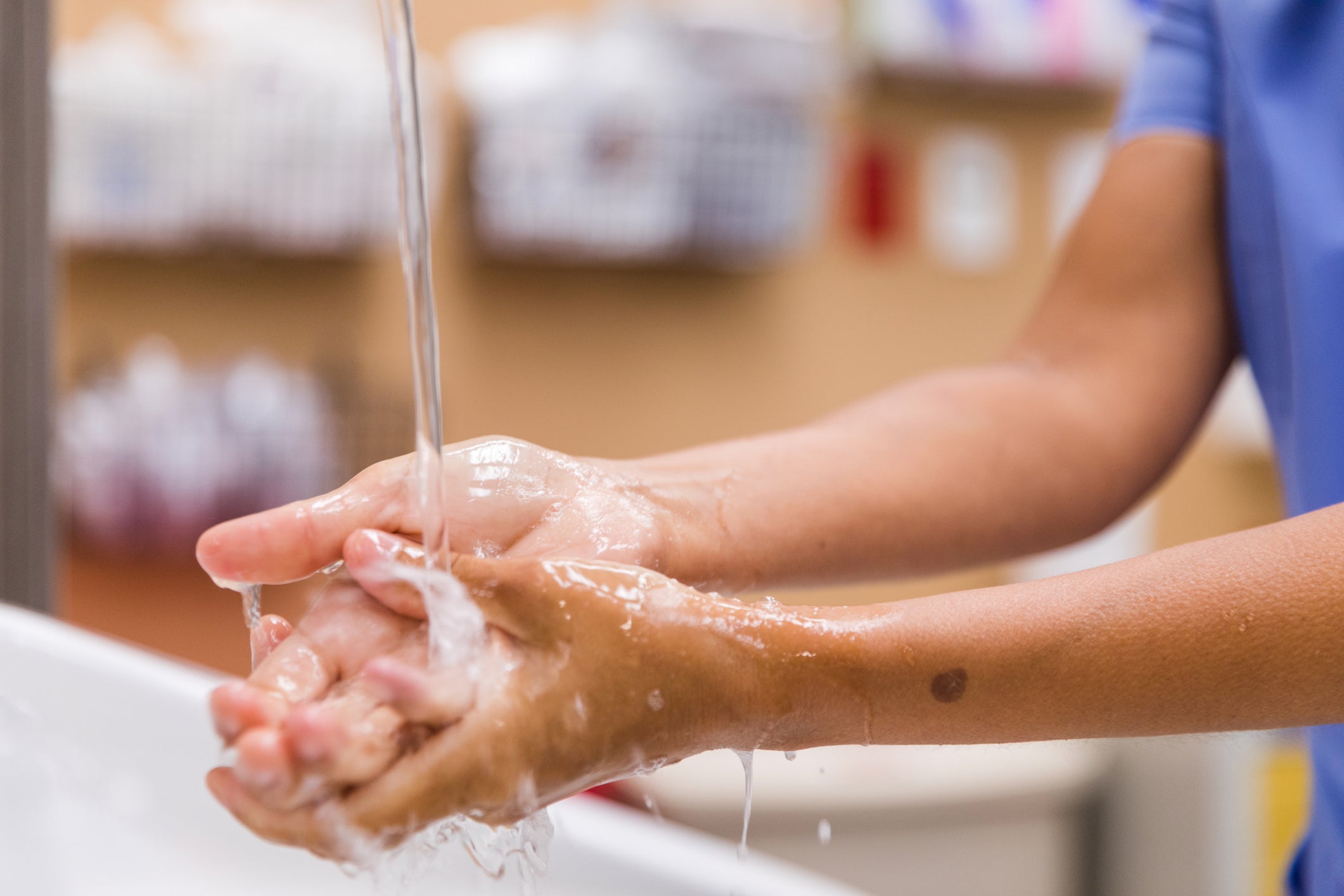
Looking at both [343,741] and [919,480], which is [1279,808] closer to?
[919,480]

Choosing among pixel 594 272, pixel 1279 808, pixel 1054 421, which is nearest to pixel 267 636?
pixel 1054 421

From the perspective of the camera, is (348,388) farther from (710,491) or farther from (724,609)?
(724,609)

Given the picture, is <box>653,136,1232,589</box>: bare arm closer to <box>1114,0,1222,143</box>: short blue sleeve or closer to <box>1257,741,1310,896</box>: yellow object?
<box>1114,0,1222,143</box>: short blue sleeve

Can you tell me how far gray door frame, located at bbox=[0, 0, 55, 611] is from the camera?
902mm

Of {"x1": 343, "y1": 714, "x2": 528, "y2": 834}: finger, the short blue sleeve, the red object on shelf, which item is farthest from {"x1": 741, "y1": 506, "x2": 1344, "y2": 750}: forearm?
the red object on shelf

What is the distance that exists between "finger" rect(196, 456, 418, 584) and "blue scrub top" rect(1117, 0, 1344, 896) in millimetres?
472

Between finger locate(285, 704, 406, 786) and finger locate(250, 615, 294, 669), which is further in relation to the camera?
finger locate(250, 615, 294, 669)

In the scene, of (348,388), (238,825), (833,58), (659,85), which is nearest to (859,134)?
(833,58)

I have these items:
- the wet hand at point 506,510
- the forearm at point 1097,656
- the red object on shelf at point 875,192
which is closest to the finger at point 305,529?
the wet hand at point 506,510

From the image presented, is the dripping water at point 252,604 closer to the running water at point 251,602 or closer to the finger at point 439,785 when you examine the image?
the running water at point 251,602

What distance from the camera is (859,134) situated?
1733 mm

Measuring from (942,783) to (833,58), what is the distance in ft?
2.91

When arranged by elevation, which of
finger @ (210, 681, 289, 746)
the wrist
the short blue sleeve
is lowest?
finger @ (210, 681, 289, 746)

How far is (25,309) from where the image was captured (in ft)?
3.05
